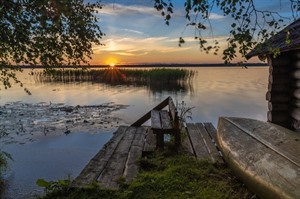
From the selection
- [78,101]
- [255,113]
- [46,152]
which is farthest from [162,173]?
[78,101]

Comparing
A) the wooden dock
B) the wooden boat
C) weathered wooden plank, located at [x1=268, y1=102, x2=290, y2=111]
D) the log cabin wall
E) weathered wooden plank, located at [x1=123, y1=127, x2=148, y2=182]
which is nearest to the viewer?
the wooden boat

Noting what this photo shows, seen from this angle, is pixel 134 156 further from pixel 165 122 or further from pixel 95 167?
pixel 165 122

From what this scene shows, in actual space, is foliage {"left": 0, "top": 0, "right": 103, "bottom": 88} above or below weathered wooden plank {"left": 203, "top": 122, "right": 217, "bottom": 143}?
above

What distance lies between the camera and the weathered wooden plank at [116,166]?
4870 millimetres

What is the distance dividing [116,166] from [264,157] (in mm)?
2835

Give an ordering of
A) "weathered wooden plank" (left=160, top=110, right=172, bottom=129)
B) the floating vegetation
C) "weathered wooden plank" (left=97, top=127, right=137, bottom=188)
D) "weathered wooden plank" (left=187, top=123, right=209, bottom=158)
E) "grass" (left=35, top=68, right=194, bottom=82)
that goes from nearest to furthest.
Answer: "weathered wooden plank" (left=97, top=127, right=137, bottom=188)
"weathered wooden plank" (left=187, top=123, right=209, bottom=158)
"weathered wooden plank" (left=160, top=110, right=172, bottom=129)
the floating vegetation
"grass" (left=35, top=68, right=194, bottom=82)

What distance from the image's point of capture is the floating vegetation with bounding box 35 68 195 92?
3088 centimetres

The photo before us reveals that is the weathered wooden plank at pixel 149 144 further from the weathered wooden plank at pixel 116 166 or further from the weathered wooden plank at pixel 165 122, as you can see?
the weathered wooden plank at pixel 165 122

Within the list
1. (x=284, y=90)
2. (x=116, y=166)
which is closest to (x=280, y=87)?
(x=284, y=90)

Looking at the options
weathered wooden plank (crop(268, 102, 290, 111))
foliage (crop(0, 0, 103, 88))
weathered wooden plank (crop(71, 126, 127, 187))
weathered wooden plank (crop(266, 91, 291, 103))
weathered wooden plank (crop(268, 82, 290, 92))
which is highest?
foliage (crop(0, 0, 103, 88))

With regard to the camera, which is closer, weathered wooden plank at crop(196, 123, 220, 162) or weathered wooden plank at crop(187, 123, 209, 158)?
weathered wooden plank at crop(196, 123, 220, 162)

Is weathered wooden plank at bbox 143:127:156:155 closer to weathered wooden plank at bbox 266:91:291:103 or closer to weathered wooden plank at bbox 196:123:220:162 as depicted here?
weathered wooden plank at bbox 196:123:220:162

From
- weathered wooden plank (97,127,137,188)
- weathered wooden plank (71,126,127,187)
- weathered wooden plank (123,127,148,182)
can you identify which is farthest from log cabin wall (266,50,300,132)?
weathered wooden plank (71,126,127,187)

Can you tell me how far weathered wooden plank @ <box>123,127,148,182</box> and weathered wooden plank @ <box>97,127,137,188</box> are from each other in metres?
0.10
